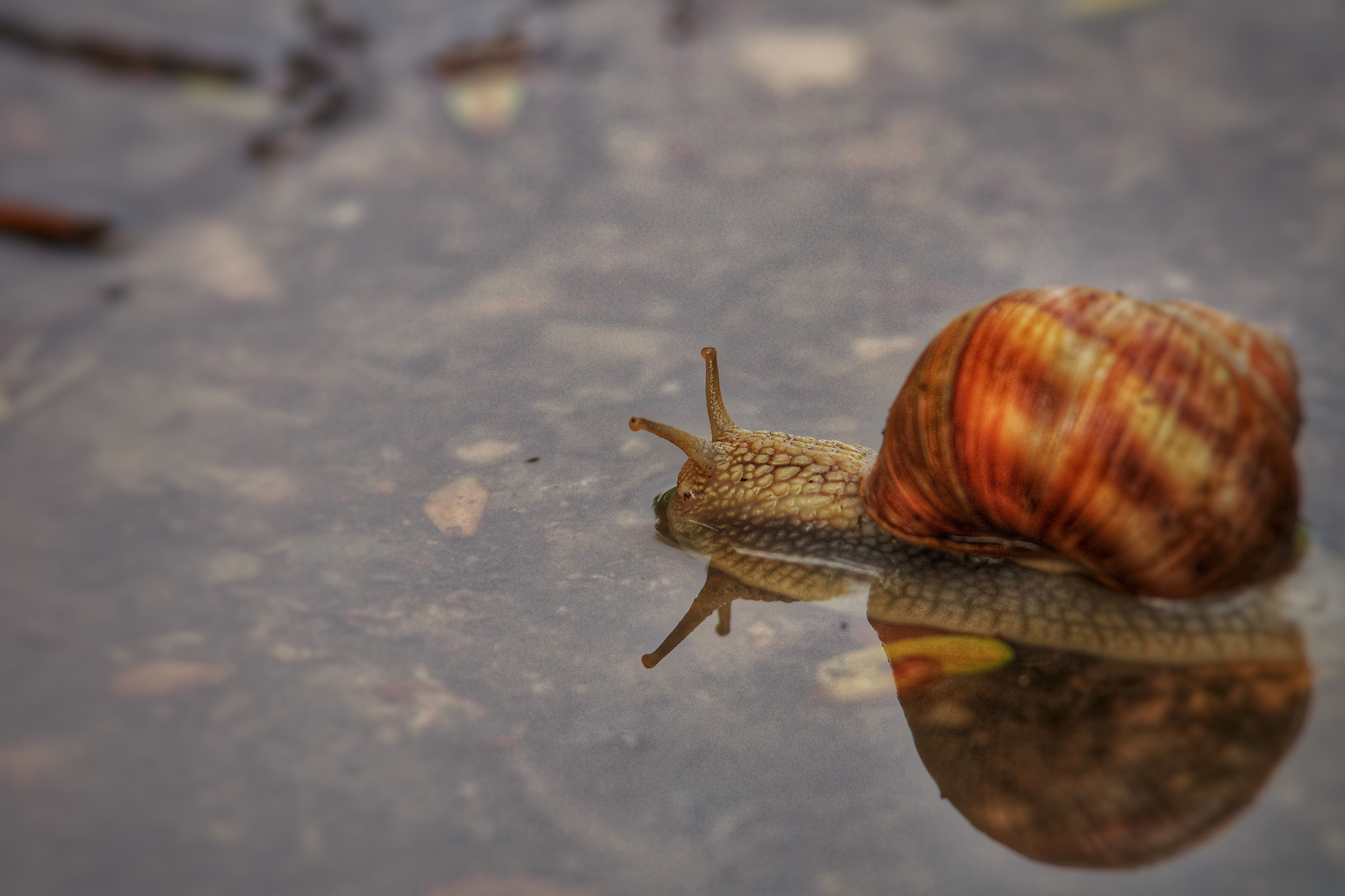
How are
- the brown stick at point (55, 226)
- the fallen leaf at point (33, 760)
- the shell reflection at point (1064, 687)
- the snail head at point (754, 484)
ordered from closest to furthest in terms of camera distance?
the shell reflection at point (1064, 687)
the fallen leaf at point (33, 760)
the snail head at point (754, 484)
the brown stick at point (55, 226)

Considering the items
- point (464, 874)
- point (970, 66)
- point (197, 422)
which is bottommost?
point (464, 874)

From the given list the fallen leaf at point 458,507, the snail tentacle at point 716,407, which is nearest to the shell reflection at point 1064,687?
the snail tentacle at point 716,407

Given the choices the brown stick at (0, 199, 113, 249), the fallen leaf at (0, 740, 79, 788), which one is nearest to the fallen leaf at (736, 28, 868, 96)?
the brown stick at (0, 199, 113, 249)

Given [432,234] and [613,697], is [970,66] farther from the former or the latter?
[613,697]

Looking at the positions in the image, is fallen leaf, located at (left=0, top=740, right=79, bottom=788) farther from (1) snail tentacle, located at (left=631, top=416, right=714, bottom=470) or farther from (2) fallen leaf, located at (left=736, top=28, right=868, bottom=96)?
(2) fallen leaf, located at (left=736, top=28, right=868, bottom=96)

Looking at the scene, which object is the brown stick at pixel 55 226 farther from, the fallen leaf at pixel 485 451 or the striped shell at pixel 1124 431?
the striped shell at pixel 1124 431

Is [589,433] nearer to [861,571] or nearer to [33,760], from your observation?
[861,571]

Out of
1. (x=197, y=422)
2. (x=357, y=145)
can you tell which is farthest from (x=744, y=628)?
(x=357, y=145)
